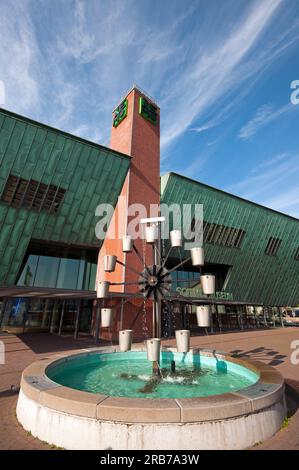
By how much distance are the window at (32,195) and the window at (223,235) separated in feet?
55.3

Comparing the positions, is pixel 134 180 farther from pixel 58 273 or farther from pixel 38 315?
pixel 38 315

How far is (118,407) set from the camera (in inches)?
199

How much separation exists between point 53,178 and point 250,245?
25901 mm

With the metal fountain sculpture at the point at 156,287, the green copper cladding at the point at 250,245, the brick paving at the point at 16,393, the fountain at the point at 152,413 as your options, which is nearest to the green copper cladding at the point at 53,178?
the green copper cladding at the point at 250,245

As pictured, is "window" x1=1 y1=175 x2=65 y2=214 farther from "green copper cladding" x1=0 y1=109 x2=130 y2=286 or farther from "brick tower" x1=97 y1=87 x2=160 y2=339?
"brick tower" x1=97 y1=87 x2=160 y2=339

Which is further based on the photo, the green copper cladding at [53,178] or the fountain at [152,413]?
the green copper cladding at [53,178]

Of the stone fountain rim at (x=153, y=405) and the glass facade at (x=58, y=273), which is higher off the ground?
the glass facade at (x=58, y=273)

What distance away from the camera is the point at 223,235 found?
32.5 meters

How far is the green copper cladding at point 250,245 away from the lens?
29.2 meters

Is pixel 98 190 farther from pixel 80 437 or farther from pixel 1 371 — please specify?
pixel 80 437

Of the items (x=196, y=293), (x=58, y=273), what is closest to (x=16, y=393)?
(x=58, y=273)

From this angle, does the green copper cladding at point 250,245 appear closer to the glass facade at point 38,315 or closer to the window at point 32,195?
the window at point 32,195

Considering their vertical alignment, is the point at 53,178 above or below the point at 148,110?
below
